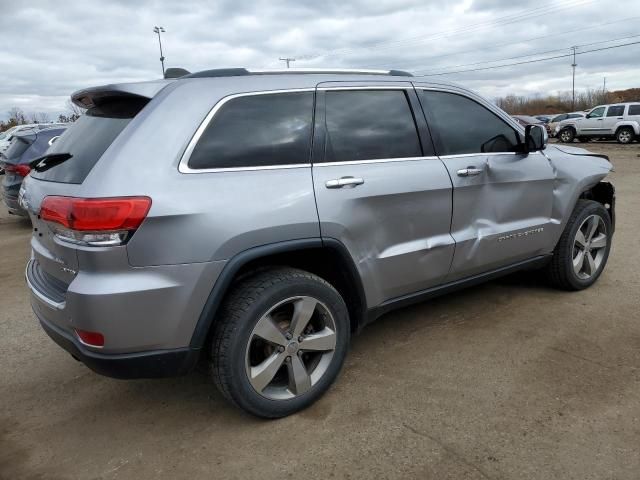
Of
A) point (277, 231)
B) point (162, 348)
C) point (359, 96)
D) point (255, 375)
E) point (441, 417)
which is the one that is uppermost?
point (359, 96)

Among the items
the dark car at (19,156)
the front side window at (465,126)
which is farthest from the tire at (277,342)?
the dark car at (19,156)

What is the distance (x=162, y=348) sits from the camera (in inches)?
96.4

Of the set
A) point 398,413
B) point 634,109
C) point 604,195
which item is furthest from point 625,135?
point 398,413

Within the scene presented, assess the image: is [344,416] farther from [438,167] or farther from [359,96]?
[359,96]

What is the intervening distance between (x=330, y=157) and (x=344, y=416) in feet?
4.52

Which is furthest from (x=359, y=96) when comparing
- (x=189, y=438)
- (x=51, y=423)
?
(x=51, y=423)

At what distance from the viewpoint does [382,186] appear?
117 inches

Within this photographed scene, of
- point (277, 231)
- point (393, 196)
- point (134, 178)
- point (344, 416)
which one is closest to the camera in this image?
point (134, 178)

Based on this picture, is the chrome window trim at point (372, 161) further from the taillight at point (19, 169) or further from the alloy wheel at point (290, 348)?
the taillight at point (19, 169)

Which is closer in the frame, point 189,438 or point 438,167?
point 189,438

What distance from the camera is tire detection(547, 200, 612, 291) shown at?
4.24 metres

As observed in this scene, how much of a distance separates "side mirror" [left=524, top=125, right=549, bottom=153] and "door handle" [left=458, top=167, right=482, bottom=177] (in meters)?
0.57

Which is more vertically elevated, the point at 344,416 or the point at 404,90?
the point at 404,90

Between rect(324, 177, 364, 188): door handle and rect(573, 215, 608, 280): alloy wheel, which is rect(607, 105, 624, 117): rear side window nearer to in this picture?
rect(573, 215, 608, 280): alloy wheel
